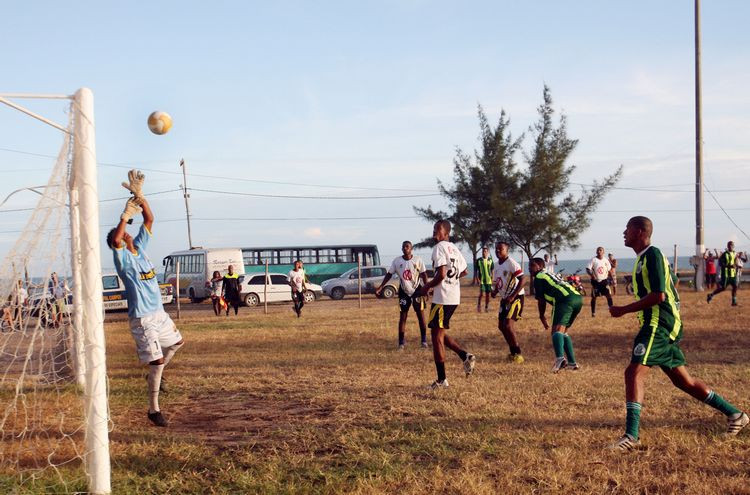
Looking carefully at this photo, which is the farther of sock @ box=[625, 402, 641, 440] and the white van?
the white van

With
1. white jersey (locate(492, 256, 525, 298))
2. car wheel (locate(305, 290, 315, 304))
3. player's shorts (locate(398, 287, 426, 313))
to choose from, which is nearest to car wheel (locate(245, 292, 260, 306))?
car wheel (locate(305, 290, 315, 304))

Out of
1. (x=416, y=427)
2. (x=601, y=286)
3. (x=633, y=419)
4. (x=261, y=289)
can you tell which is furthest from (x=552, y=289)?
(x=261, y=289)

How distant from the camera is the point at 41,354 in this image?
6.74 meters

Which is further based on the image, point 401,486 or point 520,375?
point 520,375

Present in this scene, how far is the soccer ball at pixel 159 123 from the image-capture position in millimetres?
7051

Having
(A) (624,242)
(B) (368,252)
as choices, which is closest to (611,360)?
(A) (624,242)

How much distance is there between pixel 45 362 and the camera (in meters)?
7.11

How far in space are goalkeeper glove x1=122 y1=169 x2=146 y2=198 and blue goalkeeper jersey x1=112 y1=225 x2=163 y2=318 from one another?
2.36 feet

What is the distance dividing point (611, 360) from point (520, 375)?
2.31 meters

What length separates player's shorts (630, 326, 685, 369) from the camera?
19.7ft

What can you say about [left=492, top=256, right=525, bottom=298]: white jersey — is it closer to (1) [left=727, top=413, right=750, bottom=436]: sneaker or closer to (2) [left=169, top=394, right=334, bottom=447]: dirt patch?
(2) [left=169, top=394, right=334, bottom=447]: dirt patch

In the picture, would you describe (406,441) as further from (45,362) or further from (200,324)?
(200,324)

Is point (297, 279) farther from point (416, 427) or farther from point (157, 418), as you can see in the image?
point (416, 427)

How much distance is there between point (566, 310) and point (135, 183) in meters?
6.02
